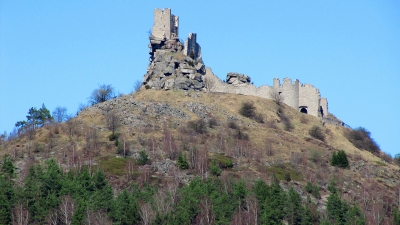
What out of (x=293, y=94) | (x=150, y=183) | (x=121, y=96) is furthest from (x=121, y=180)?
(x=293, y=94)

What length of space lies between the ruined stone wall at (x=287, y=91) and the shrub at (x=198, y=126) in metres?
16.1

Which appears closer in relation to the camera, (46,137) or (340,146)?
(46,137)

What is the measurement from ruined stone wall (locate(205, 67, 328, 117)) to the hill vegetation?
200cm

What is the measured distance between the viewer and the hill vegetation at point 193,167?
84.8 m

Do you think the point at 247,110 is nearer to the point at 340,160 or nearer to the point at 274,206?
the point at 340,160

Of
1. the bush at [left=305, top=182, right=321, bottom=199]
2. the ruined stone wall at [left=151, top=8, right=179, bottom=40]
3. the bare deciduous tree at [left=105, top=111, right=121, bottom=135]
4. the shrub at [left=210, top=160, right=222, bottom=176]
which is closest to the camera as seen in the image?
the bush at [left=305, top=182, right=321, bottom=199]

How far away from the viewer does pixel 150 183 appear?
97062 mm

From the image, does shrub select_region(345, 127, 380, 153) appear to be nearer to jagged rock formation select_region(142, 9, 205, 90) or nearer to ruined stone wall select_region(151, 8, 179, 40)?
jagged rock formation select_region(142, 9, 205, 90)

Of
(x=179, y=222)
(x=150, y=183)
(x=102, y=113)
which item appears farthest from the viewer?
(x=102, y=113)

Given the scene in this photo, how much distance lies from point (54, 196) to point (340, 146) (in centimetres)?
4991

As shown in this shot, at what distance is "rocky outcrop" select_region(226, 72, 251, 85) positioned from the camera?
136375 mm

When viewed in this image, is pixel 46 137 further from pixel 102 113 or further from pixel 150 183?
pixel 150 183

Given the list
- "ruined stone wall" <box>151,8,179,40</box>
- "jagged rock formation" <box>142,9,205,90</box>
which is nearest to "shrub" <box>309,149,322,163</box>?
"jagged rock formation" <box>142,9,205,90</box>

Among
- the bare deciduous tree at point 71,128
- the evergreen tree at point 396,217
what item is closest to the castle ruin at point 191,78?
the bare deciduous tree at point 71,128
